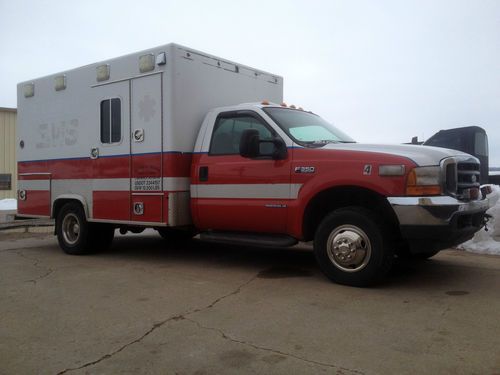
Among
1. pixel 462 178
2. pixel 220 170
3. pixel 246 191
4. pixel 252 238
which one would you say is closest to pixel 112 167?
pixel 220 170

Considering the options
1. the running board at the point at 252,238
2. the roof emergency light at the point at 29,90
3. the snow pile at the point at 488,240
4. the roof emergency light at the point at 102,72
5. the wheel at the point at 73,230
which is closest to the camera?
the running board at the point at 252,238

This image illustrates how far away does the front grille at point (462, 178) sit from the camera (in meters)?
5.11

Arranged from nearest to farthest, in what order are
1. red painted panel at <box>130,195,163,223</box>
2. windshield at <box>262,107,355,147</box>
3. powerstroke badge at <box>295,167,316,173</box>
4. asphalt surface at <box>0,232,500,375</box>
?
asphalt surface at <box>0,232,500,375</box>, powerstroke badge at <box>295,167,316,173</box>, windshield at <box>262,107,355,147</box>, red painted panel at <box>130,195,163,223</box>

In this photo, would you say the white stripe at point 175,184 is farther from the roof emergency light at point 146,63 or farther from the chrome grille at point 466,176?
the chrome grille at point 466,176

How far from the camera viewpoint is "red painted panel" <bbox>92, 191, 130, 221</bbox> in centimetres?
734

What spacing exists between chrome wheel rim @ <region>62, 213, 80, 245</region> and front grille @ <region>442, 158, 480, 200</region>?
5834mm

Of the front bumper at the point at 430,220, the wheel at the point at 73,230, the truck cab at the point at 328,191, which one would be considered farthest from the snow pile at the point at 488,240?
the wheel at the point at 73,230

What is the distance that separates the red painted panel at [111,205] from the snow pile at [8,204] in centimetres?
1445

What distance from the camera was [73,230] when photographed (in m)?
8.31

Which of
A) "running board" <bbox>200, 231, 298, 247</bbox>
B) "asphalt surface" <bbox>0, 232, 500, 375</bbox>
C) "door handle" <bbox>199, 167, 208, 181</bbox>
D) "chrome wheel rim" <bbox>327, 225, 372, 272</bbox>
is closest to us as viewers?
"asphalt surface" <bbox>0, 232, 500, 375</bbox>

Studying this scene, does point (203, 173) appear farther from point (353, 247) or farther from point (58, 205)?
point (58, 205)

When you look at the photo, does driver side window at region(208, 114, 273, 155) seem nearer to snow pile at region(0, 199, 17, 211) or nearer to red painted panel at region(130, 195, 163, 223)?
red painted panel at region(130, 195, 163, 223)

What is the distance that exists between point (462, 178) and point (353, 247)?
1.41m

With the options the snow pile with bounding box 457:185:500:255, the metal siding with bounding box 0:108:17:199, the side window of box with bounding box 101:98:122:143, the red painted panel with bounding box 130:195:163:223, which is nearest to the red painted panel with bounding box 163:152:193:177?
the red painted panel with bounding box 130:195:163:223
